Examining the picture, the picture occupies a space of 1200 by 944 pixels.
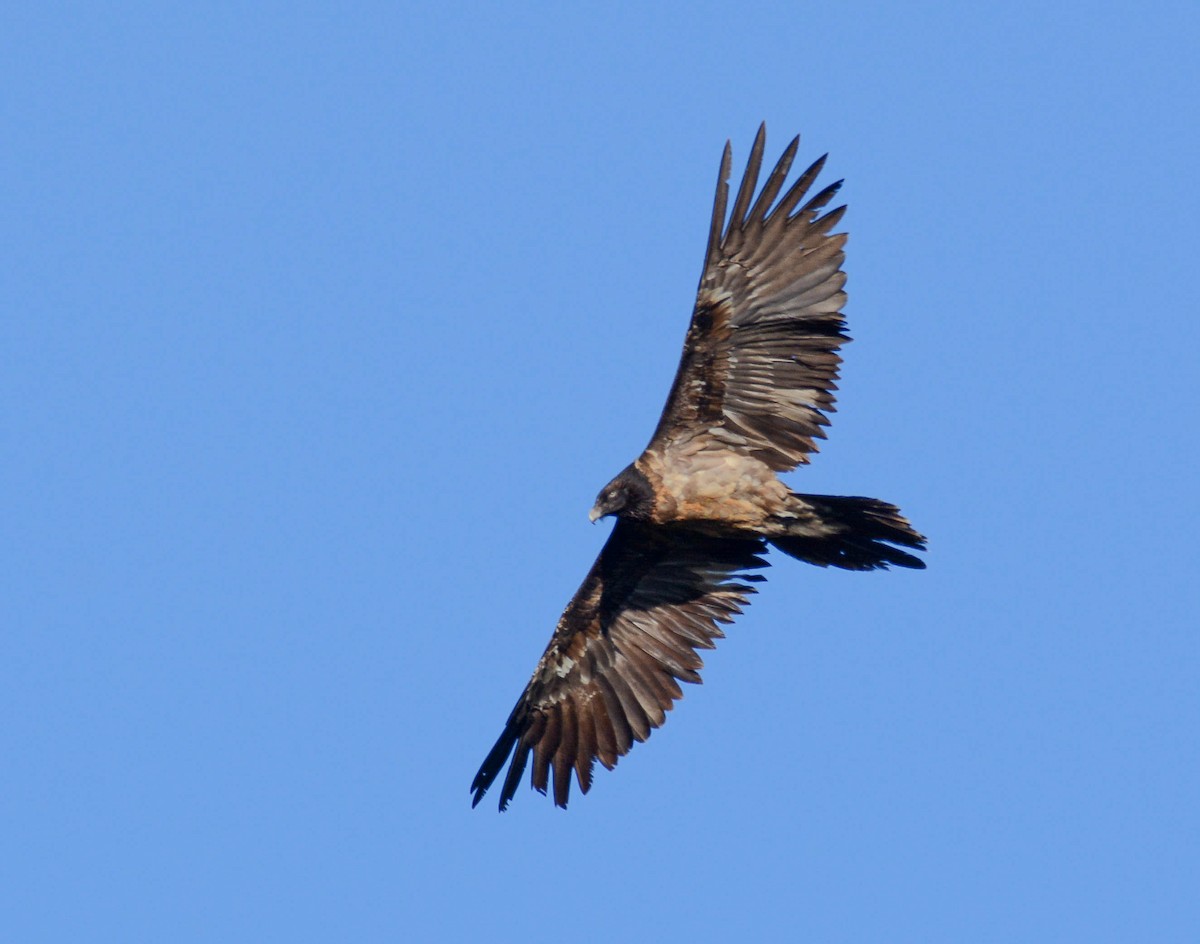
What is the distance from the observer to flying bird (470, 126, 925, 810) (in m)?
12.7

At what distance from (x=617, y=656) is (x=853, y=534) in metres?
2.49

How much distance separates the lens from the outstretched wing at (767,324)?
12.6 m

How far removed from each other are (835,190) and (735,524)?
244 centimetres

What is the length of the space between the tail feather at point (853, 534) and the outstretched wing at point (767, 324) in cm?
54

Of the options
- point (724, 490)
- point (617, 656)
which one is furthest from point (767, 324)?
point (617, 656)

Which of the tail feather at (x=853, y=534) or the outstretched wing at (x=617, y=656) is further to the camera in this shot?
the outstretched wing at (x=617, y=656)

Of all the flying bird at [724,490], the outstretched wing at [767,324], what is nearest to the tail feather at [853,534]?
the flying bird at [724,490]

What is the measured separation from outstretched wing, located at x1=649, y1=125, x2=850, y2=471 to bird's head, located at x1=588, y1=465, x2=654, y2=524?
0.45 m

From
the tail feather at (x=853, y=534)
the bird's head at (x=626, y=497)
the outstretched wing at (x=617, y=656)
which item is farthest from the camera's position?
the outstretched wing at (x=617, y=656)

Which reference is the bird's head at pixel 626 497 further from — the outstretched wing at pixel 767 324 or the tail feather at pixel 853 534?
the tail feather at pixel 853 534

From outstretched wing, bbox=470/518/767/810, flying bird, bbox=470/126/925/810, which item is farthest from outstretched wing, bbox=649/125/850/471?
outstretched wing, bbox=470/518/767/810

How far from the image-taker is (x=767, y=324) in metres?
12.8

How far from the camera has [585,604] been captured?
14.2 m

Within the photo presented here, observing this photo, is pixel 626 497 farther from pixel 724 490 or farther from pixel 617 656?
pixel 617 656
